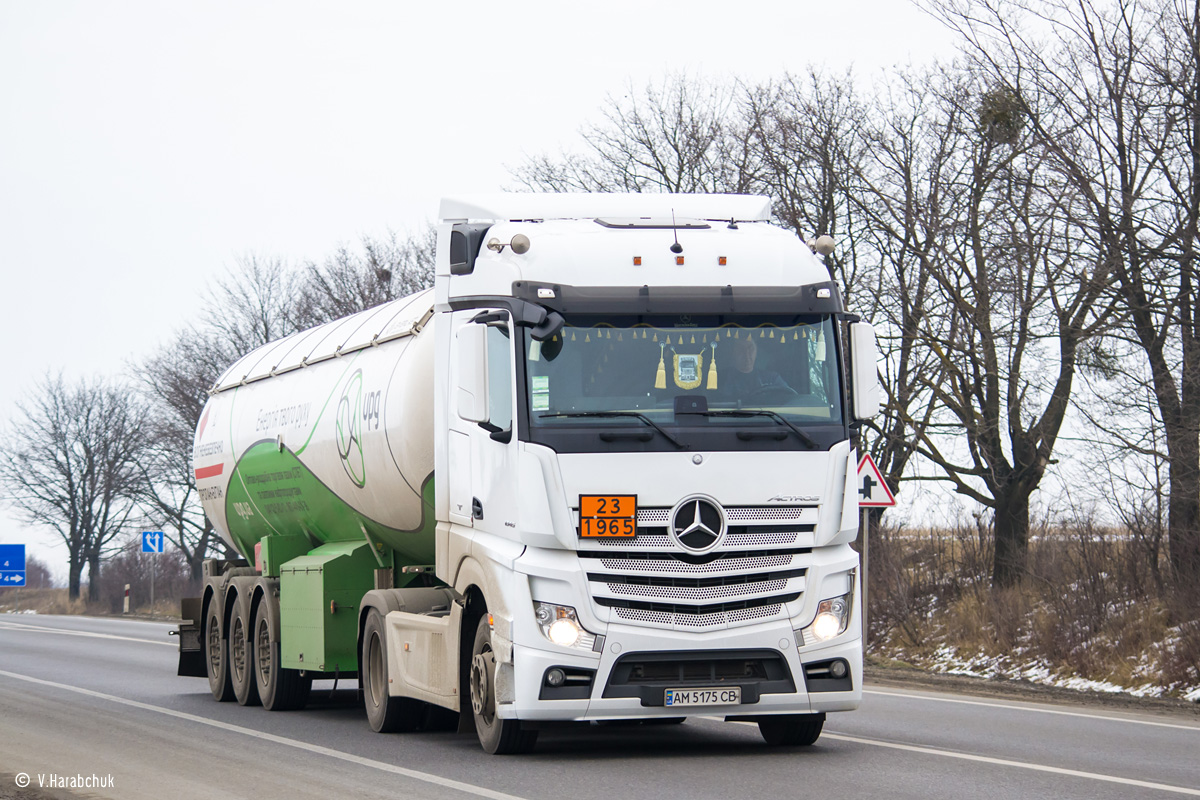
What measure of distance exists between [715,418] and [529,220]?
2368 mm

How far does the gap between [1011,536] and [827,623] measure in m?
15.6

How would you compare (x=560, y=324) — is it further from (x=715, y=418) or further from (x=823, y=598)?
(x=823, y=598)

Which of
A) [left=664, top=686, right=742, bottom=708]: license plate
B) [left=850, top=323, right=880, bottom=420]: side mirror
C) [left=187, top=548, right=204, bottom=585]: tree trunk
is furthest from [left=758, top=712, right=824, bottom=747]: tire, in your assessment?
[left=187, top=548, right=204, bottom=585]: tree trunk

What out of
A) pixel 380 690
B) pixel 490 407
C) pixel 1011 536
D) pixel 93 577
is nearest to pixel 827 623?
pixel 490 407

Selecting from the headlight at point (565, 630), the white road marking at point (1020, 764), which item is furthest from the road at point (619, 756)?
the headlight at point (565, 630)

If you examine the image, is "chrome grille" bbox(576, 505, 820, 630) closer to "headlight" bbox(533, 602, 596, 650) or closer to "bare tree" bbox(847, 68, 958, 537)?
"headlight" bbox(533, 602, 596, 650)

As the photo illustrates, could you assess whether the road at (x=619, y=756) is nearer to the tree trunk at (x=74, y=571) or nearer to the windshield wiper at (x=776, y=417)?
the windshield wiper at (x=776, y=417)

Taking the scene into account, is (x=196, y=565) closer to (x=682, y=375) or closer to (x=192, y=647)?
(x=192, y=647)

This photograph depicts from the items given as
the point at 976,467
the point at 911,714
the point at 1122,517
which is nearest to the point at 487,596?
the point at 911,714

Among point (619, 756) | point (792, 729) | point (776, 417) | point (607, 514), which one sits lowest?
point (619, 756)

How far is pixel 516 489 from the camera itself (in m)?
10.2

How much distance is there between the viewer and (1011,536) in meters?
25.1

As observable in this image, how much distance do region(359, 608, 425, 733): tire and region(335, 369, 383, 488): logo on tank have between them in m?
1.32

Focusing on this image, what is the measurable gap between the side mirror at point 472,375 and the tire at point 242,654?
24.2 feet
